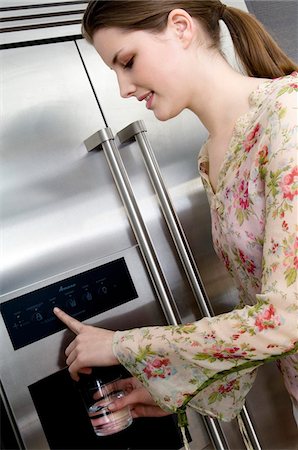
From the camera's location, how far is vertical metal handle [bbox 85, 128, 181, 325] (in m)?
1.17

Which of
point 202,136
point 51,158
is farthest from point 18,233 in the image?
point 202,136

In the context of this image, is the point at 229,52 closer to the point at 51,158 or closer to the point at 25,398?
the point at 51,158

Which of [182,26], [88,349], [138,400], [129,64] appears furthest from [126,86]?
[138,400]

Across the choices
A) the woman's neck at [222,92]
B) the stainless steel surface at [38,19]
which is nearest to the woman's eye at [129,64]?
the woman's neck at [222,92]

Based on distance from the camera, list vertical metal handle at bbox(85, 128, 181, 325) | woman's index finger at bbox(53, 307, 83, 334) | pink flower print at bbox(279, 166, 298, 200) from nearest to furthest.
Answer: pink flower print at bbox(279, 166, 298, 200) → woman's index finger at bbox(53, 307, 83, 334) → vertical metal handle at bbox(85, 128, 181, 325)

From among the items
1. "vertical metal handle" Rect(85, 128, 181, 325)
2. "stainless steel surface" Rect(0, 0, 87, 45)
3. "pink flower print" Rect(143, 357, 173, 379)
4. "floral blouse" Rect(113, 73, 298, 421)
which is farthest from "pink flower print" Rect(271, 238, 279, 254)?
"stainless steel surface" Rect(0, 0, 87, 45)

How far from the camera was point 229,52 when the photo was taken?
143cm

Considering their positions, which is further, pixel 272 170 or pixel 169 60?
pixel 169 60

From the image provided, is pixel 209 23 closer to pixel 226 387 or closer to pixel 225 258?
pixel 225 258

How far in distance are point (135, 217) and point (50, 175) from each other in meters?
0.20

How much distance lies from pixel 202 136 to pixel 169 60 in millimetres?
385

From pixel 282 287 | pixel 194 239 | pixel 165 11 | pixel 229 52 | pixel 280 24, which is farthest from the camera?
pixel 280 24

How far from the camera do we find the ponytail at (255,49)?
1.16 m

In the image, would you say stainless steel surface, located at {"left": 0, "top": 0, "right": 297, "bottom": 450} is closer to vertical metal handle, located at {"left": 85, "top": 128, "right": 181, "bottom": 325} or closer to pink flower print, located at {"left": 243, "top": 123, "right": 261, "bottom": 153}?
vertical metal handle, located at {"left": 85, "top": 128, "right": 181, "bottom": 325}
